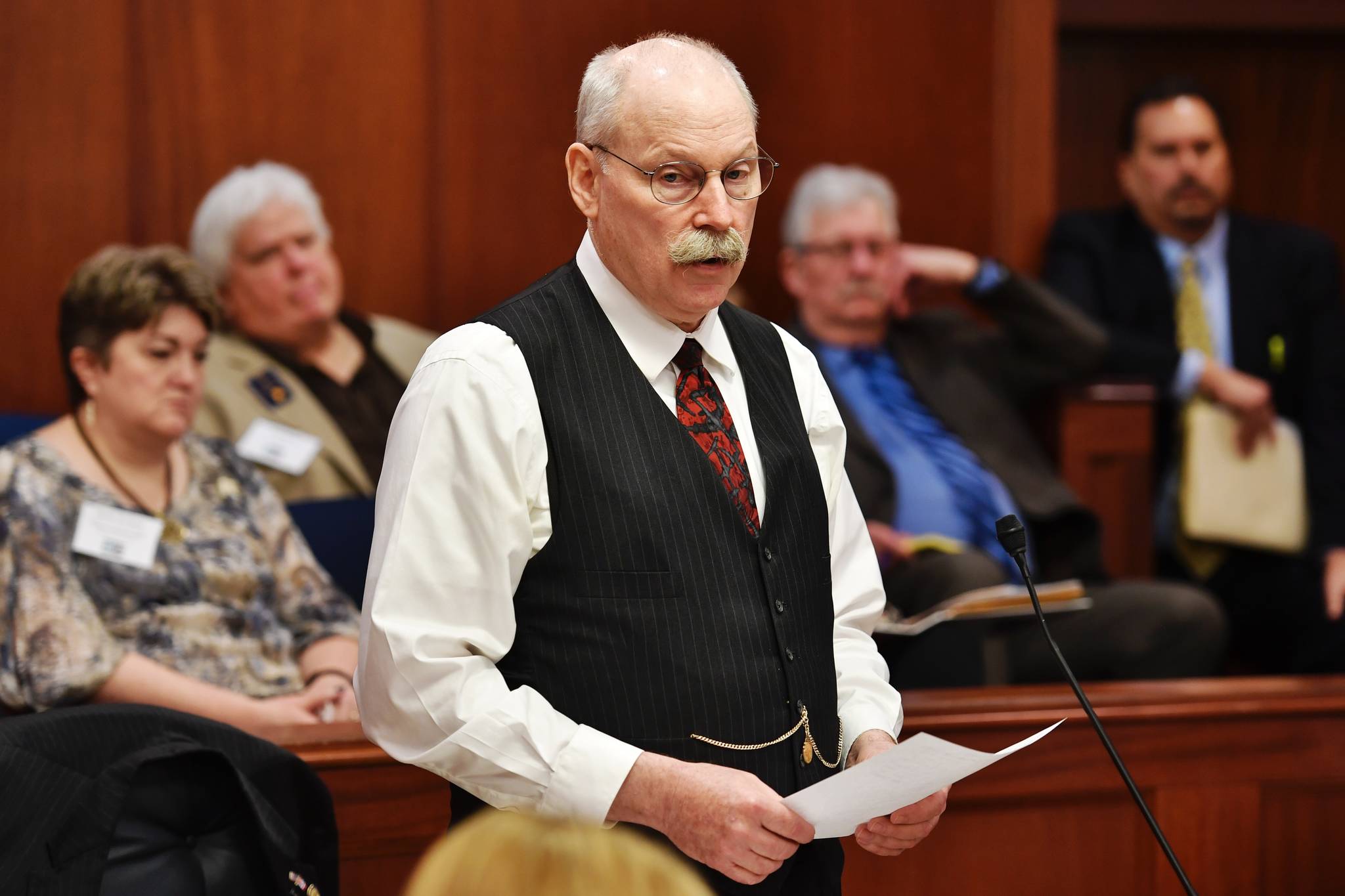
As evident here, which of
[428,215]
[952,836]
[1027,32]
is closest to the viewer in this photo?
[952,836]

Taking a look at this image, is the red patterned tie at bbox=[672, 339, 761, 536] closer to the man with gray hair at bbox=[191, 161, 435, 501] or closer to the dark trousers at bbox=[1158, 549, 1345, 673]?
the man with gray hair at bbox=[191, 161, 435, 501]

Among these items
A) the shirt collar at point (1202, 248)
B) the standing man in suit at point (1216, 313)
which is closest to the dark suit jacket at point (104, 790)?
the standing man in suit at point (1216, 313)

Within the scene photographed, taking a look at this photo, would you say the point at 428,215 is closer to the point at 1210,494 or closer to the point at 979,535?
the point at 979,535

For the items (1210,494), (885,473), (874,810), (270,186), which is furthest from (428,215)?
(874,810)

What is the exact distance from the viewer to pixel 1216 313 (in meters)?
3.71

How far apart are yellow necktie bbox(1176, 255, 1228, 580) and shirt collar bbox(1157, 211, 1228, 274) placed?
0.8 inches

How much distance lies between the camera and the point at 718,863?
1.30 metres

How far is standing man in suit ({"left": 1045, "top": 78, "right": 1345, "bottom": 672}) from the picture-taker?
3414 mm

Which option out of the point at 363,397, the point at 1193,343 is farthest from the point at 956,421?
the point at 363,397

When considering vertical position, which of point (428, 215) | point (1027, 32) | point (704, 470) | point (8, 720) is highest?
point (1027, 32)

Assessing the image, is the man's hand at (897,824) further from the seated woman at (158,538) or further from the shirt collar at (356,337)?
the shirt collar at (356,337)

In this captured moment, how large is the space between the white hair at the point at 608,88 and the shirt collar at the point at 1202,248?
253cm

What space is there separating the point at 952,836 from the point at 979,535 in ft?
4.10

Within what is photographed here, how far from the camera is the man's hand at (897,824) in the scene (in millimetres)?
1424
